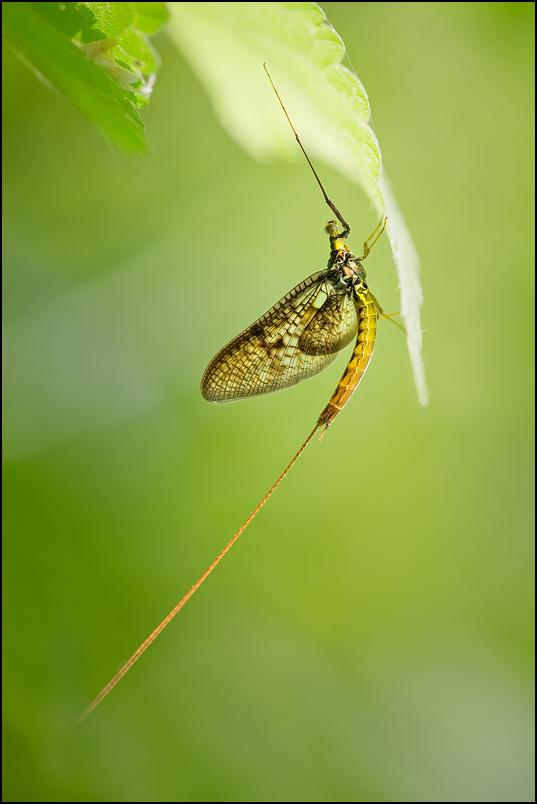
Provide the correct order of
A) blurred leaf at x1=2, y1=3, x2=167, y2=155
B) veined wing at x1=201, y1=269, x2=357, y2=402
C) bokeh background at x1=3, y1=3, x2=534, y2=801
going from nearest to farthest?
blurred leaf at x1=2, y1=3, x2=167, y2=155
veined wing at x1=201, y1=269, x2=357, y2=402
bokeh background at x1=3, y1=3, x2=534, y2=801

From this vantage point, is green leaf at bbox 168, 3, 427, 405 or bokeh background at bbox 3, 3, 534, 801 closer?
green leaf at bbox 168, 3, 427, 405

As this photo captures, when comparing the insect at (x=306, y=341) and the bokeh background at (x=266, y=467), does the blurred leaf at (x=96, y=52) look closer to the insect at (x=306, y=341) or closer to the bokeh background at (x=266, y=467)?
the insect at (x=306, y=341)

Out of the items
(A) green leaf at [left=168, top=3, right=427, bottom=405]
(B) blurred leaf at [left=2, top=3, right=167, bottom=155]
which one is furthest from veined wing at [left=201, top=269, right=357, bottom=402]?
(B) blurred leaf at [left=2, top=3, right=167, bottom=155]

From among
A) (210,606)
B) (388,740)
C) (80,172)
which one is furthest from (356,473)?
(80,172)

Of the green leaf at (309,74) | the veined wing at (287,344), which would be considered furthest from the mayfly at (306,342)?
the green leaf at (309,74)

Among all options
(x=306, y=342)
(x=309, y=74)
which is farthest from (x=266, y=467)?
(x=309, y=74)

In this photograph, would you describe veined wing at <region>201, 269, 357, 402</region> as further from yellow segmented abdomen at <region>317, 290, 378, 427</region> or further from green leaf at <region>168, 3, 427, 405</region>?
green leaf at <region>168, 3, 427, 405</region>
